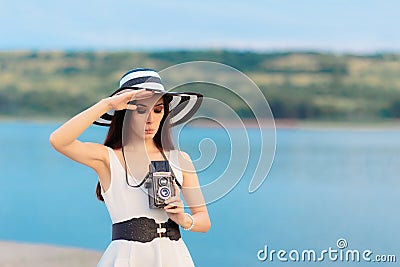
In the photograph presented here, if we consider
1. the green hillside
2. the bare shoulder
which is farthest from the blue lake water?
the green hillside

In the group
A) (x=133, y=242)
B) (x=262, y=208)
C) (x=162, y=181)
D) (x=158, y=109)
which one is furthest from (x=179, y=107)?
(x=262, y=208)

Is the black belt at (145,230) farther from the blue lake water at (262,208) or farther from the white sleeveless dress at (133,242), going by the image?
the blue lake water at (262,208)

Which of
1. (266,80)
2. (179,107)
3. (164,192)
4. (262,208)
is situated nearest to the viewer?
(164,192)

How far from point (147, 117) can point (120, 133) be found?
3.3 inches

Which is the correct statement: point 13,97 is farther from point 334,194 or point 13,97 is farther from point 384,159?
point 334,194

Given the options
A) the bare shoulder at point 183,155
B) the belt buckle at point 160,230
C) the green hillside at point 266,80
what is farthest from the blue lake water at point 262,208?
the green hillside at point 266,80

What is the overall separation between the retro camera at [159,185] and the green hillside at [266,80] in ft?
60.5

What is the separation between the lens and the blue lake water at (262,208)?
18.2ft

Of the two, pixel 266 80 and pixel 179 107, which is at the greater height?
pixel 266 80

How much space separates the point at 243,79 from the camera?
5.35 feet

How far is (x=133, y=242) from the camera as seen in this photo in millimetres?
1626

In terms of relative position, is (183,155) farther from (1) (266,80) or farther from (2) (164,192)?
(1) (266,80)

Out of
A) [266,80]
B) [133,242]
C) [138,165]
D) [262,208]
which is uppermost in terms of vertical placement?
[266,80]

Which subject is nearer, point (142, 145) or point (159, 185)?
point (159, 185)
